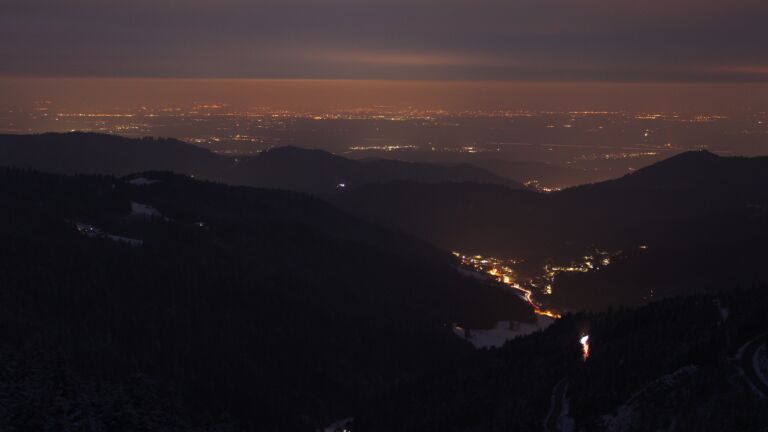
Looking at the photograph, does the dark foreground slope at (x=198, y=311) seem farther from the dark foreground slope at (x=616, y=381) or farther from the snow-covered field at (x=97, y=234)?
the dark foreground slope at (x=616, y=381)

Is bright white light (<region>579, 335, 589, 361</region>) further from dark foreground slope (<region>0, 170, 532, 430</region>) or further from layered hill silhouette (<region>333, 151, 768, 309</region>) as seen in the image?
layered hill silhouette (<region>333, 151, 768, 309</region>)

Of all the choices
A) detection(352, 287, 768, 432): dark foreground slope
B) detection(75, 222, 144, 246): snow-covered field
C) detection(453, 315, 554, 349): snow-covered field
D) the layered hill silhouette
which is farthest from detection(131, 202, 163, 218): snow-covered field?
detection(352, 287, 768, 432): dark foreground slope

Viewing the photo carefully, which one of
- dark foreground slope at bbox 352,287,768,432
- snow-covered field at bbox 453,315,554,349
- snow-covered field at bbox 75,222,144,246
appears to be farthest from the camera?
snow-covered field at bbox 75,222,144,246

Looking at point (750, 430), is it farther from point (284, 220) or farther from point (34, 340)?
point (284, 220)

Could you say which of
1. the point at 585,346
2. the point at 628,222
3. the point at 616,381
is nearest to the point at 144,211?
the point at 585,346

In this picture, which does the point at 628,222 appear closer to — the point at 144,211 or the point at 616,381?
the point at 144,211
